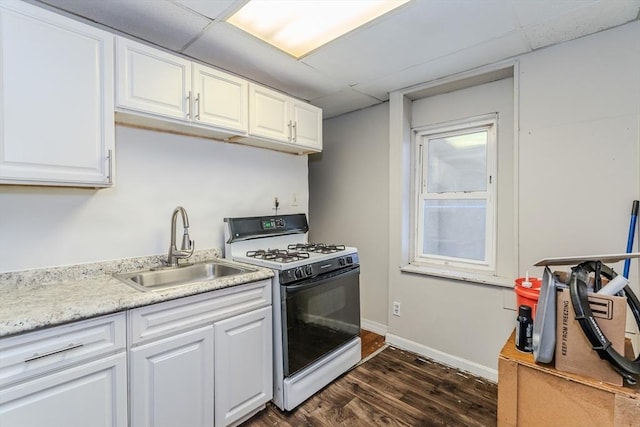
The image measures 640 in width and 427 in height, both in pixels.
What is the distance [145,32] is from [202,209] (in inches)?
44.6

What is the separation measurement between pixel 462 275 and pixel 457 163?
0.96 metres

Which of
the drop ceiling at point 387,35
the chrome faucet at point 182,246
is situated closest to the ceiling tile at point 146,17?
the drop ceiling at point 387,35

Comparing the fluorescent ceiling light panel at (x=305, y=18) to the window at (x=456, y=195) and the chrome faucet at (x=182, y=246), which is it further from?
the window at (x=456, y=195)

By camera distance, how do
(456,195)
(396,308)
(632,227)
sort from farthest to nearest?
(396,308)
(456,195)
(632,227)

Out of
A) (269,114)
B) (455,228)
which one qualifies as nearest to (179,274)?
(269,114)

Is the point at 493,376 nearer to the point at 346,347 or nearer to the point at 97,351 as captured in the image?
the point at 346,347

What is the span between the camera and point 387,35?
5.98 feet

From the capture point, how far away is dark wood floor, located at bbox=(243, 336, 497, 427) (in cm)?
180

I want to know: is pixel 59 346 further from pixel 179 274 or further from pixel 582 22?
pixel 582 22

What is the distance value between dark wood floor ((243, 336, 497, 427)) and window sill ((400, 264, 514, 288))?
2.31ft

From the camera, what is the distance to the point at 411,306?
2.67 metres

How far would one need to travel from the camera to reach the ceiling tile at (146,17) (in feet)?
5.06

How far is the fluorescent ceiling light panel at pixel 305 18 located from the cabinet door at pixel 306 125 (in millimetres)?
572

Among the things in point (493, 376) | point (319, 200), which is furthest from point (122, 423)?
point (319, 200)
